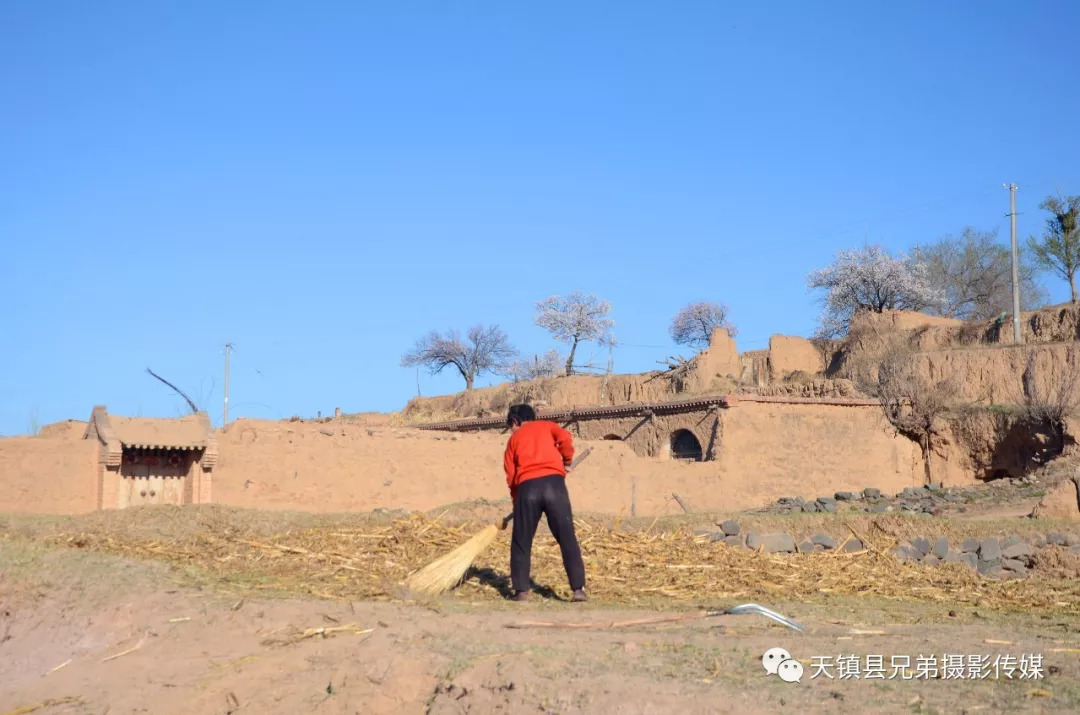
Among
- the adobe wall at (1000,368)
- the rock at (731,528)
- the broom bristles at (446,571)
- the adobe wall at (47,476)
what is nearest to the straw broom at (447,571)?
the broom bristles at (446,571)

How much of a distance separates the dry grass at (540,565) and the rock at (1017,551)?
50cm

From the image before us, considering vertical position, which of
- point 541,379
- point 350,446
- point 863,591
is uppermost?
point 541,379

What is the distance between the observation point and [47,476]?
16.6m

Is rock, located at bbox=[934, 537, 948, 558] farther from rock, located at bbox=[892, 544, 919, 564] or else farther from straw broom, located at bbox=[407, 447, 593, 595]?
straw broom, located at bbox=[407, 447, 593, 595]

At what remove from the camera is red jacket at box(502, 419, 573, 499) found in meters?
8.75

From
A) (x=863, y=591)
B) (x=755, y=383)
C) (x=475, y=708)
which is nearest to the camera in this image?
(x=475, y=708)

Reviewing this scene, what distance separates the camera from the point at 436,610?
25.6 feet

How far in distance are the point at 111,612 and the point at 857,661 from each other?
5.39 metres

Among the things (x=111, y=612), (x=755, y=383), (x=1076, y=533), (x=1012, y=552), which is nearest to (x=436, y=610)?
(x=111, y=612)

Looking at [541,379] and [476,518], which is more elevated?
[541,379]

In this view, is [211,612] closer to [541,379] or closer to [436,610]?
[436,610]

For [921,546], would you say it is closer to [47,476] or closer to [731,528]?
[731,528]

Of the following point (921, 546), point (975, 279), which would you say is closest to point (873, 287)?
point (975, 279)

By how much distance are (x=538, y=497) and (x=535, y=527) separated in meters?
0.23
